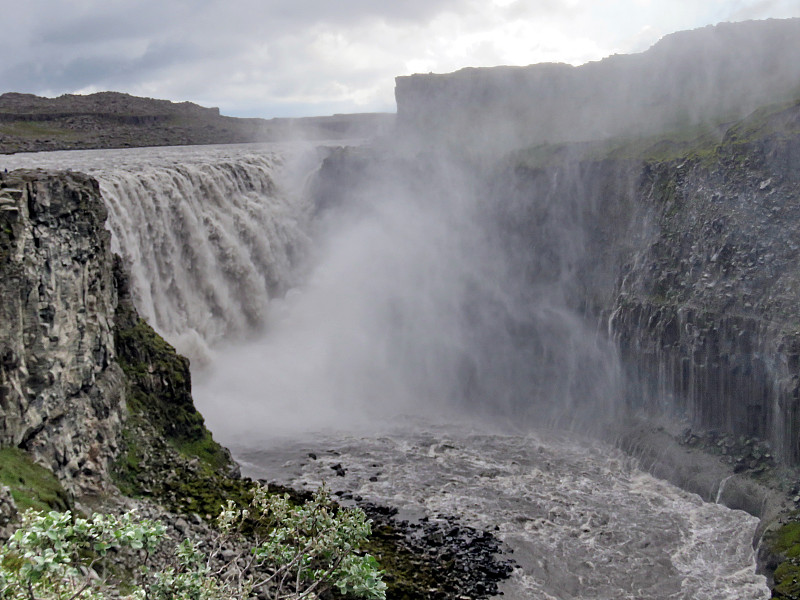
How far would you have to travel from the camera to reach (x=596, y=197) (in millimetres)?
41812

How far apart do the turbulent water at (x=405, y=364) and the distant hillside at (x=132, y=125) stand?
37.6m

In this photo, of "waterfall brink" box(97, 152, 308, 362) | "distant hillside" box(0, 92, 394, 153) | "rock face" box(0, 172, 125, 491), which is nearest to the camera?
"rock face" box(0, 172, 125, 491)

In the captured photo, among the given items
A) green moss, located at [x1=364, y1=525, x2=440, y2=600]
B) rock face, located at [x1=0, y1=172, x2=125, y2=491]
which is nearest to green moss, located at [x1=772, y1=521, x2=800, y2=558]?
green moss, located at [x1=364, y1=525, x2=440, y2=600]

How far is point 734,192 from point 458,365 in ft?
56.6

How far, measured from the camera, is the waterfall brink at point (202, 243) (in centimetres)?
3802

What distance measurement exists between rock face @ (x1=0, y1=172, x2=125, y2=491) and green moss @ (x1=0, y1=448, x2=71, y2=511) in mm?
611

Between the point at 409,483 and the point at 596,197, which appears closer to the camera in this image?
the point at 409,483

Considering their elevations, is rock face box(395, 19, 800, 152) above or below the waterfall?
above

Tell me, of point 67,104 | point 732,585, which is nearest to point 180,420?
point 732,585

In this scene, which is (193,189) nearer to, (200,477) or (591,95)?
(200,477)

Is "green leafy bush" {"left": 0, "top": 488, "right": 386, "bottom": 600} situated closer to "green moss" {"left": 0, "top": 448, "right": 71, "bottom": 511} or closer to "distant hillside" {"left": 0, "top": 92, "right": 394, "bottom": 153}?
"green moss" {"left": 0, "top": 448, "right": 71, "bottom": 511}

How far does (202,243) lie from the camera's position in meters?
42.9

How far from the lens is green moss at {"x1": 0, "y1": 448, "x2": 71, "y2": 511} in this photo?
56.5 ft

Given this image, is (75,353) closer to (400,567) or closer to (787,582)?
(400,567)
